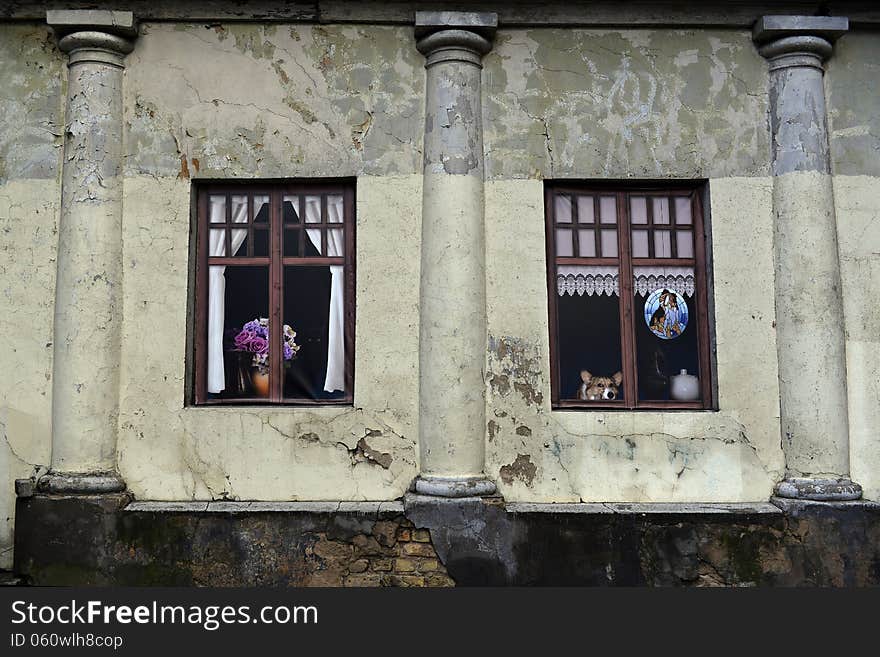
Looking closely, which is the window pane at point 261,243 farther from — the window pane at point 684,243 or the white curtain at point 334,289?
the window pane at point 684,243

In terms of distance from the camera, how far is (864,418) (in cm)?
566

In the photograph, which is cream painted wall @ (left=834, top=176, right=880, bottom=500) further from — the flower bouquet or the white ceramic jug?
the flower bouquet

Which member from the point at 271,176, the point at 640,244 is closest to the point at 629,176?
the point at 640,244

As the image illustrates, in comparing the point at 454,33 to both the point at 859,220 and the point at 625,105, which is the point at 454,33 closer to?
the point at 625,105

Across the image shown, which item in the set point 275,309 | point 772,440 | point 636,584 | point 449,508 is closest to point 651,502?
point 636,584

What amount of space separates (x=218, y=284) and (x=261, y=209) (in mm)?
640

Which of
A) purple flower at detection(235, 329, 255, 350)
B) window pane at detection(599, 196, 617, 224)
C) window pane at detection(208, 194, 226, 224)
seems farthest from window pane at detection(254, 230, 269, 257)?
window pane at detection(599, 196, 617, 224)

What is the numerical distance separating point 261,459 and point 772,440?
362 cm

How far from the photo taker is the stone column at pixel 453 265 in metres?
5.52

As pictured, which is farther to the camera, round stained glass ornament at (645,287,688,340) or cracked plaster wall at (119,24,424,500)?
round stained glass ornament at (645,287,688,340)

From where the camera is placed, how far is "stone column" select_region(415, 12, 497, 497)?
18.1 ft

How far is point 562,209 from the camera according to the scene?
594cm

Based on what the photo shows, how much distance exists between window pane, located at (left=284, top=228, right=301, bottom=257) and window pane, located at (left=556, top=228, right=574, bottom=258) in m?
1.92

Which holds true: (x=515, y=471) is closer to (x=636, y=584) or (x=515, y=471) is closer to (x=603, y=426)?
(x=603, y=426)
